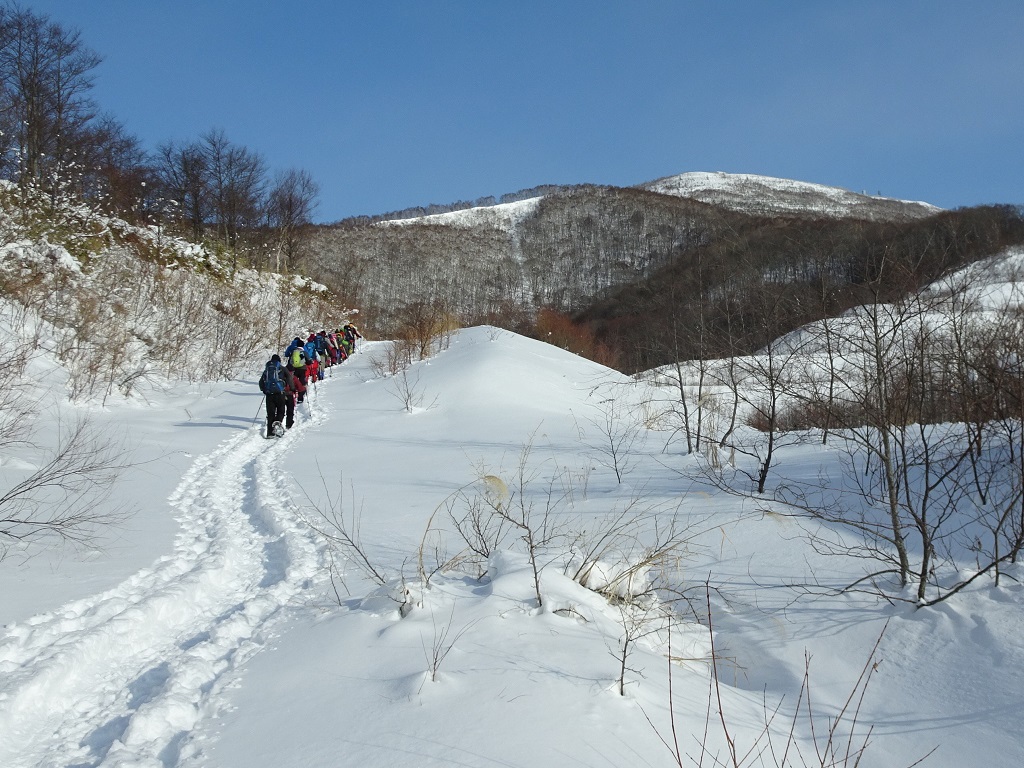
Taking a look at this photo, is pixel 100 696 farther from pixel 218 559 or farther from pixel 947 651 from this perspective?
pixel 947 651

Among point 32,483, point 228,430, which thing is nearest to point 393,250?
point 228,430

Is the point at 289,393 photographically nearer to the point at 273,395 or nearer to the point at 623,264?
the point at 273,395

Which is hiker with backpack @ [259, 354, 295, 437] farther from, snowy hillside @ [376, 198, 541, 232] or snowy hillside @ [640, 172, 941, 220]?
snowy hillside @ [376, 198, 541, 232]

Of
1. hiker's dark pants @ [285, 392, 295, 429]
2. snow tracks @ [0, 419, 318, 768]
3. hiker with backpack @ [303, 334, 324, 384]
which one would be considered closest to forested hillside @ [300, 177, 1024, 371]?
snow tracks @ [0, 419, 318, 768]

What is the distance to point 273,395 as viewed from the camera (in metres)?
10.4

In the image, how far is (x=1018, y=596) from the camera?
3113 millimetres

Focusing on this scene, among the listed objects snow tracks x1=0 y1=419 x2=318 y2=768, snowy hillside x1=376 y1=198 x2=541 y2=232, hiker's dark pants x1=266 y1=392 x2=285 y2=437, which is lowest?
snow tracks x1=0 y1=419 x2=318 y2=768

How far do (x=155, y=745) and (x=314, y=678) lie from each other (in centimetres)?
60

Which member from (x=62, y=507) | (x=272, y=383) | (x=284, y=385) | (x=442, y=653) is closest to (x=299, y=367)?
(x=284, y=385)

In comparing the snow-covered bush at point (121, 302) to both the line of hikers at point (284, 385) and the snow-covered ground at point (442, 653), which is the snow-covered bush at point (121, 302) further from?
the snow-covered ground at point (442, 653)

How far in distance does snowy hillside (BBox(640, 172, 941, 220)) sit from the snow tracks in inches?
4137

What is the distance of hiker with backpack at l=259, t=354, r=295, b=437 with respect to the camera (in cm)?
1034

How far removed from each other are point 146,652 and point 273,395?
7770 millimetres

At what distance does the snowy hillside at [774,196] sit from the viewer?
106 meters
